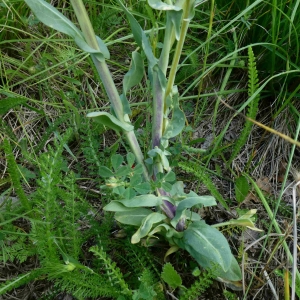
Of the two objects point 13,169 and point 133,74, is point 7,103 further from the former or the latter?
point 133,74

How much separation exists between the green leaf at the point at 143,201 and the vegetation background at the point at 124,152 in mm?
166

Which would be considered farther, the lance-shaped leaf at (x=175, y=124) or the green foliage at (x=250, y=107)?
the green foliage at (x=250, y=107)

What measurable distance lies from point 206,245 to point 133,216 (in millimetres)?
256

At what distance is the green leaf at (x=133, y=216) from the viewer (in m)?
1.31

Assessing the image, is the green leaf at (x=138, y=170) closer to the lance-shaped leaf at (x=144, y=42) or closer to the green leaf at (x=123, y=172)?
the green leaf at (x=123, y=172)

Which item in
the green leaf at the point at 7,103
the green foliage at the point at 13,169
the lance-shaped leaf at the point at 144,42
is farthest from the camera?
the green leaf at the point at 7,103

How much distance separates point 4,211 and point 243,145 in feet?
3.45

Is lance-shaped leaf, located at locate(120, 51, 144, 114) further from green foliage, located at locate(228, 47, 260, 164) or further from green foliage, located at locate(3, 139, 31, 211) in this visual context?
green foliage, located at locate(228, 47, 260, 164)

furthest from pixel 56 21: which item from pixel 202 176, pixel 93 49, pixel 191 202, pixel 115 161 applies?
pixel 202 176

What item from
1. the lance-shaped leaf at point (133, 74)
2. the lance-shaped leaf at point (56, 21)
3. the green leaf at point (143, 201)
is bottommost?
the green leaf at point (143, 201)

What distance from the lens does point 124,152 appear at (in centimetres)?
182

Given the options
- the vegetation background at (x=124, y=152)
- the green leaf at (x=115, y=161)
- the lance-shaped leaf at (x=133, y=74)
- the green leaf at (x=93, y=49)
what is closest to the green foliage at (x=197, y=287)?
the vegetation background at (x=124, y=152)

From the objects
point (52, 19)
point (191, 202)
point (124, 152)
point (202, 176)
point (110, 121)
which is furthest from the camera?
point (124, 152)

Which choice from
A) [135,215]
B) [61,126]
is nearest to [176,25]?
[135,215]
